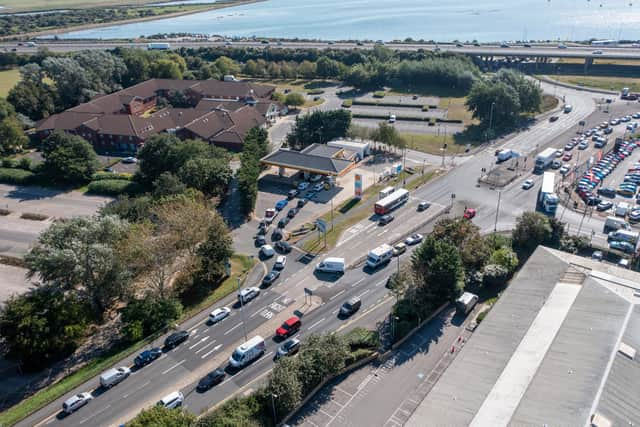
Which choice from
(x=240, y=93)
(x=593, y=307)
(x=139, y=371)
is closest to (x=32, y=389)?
(x=139, y=371)

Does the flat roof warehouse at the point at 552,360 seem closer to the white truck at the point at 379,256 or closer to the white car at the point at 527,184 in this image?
the white truck at the point at 379,256

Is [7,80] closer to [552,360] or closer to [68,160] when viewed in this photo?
[68,160]

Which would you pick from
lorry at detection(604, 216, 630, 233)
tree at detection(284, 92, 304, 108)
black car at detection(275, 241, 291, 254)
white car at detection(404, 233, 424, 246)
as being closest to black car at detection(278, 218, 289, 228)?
black car at detection(275, 241, 291, 254)

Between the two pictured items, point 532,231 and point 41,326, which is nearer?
point 41,326

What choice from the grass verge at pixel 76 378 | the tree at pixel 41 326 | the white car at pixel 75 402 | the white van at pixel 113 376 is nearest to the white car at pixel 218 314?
the grass verge at pixel 76 378

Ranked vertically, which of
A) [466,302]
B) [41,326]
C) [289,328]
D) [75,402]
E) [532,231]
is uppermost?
[532,231]

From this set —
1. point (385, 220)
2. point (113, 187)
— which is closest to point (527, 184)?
point (385, 220)

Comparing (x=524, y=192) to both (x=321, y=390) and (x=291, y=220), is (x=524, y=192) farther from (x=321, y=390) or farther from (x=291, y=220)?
(x=321, y=390)
